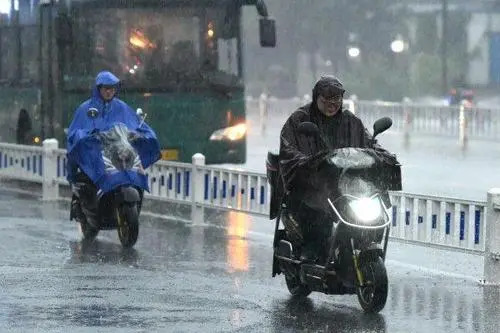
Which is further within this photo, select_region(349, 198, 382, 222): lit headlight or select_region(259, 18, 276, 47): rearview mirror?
select_region(259, 18, 276, 47): rearview mirror

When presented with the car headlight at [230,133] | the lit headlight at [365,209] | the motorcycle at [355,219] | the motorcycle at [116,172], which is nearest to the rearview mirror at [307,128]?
the motorcycle at [355,219]

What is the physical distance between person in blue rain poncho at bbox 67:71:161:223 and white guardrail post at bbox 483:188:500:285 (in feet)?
12.6

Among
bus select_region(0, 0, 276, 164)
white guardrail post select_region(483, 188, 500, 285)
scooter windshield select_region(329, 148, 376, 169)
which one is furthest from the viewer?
bus select_region(0, 0, 276, 164)

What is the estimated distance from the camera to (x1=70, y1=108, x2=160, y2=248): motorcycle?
14.9 meters

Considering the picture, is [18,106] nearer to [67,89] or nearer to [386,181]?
[67,89]

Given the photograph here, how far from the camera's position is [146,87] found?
2297 cm

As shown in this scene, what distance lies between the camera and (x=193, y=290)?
12.0 m

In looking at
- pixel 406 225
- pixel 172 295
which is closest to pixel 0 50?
pixel 406 225

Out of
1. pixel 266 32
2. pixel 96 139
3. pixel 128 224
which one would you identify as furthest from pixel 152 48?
pixel 128 224

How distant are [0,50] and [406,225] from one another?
44.7 ft

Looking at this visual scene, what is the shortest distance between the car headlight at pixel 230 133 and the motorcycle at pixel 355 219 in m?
12.4

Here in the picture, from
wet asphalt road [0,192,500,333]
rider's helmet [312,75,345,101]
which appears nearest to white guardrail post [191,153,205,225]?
wet asphalt road [0,192,500,333]

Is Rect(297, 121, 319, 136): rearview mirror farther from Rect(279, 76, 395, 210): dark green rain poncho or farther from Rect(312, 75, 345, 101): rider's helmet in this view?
Rect(312, 75, 345, 101): rider's helmet

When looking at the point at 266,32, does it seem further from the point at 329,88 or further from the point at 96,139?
the point at 329,88
